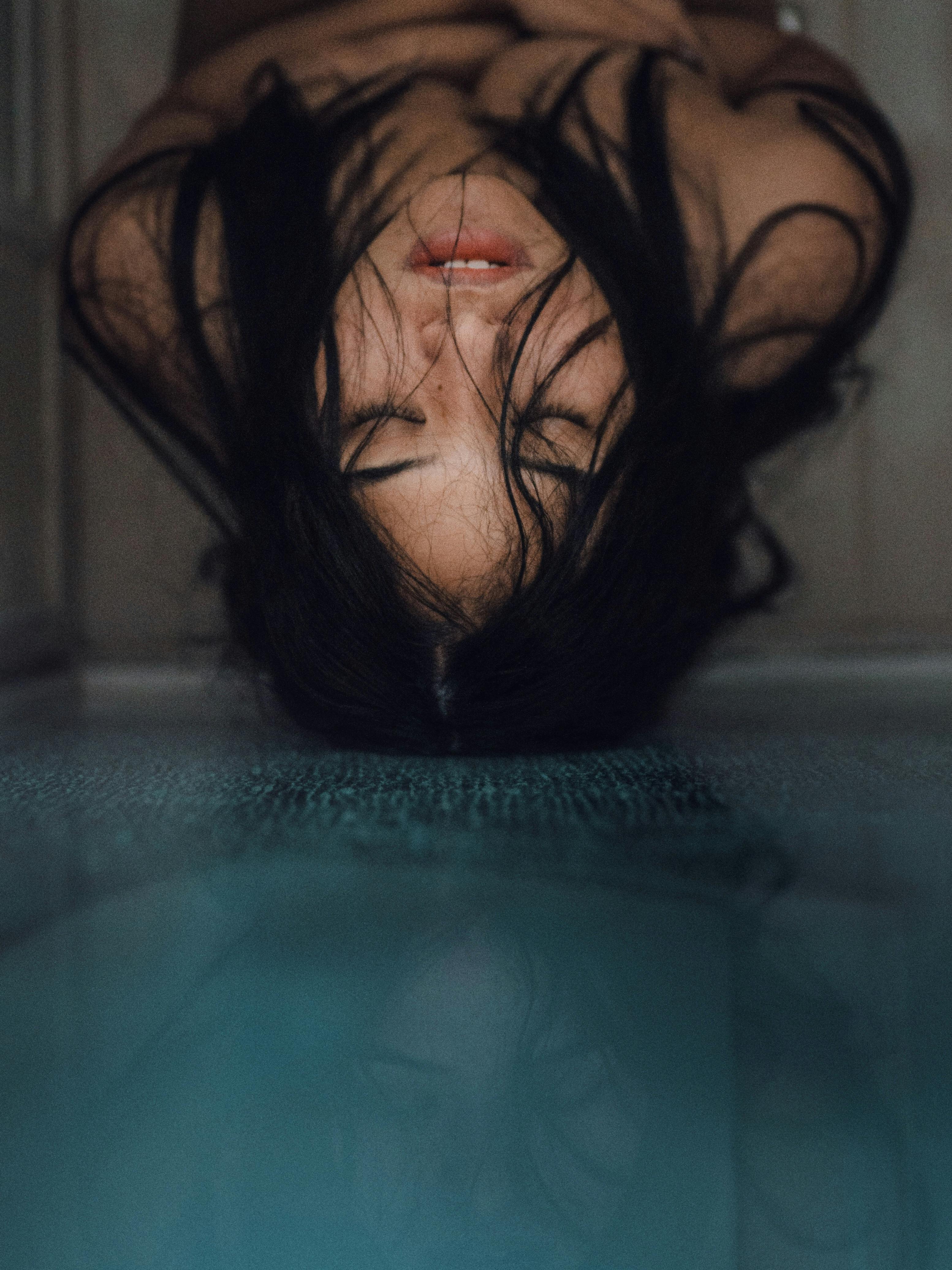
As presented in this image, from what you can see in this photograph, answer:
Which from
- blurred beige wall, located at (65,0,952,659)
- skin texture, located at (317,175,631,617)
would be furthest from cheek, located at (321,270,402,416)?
blurred beige wall, located at (65,0,952,659)

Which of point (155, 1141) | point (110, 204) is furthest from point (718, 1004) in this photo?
point (110, 204)

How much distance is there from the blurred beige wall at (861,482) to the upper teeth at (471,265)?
0.56 m

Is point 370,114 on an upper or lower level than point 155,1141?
upper

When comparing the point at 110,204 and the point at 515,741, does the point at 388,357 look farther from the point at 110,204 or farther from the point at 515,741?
the point at 110,204

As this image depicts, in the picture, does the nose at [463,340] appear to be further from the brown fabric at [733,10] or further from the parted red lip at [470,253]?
the brown fabric at [733,10]

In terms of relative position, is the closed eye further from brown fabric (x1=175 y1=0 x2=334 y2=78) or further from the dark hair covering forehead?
brown fabric (x1=175 y1=0 x2=334 y2=78)

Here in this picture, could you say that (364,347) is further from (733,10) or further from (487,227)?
(733,10)

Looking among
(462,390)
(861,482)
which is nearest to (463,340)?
(462,390)

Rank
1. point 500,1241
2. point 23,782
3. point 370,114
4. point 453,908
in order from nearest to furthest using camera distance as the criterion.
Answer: point 500,1241 < point 453,908 < point 23,782 < point 370,114

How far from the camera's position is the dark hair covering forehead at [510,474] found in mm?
568

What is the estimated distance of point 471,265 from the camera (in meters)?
0.62

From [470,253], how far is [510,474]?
0.18m

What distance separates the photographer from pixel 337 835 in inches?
16.9

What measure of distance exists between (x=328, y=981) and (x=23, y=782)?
1.08ft
